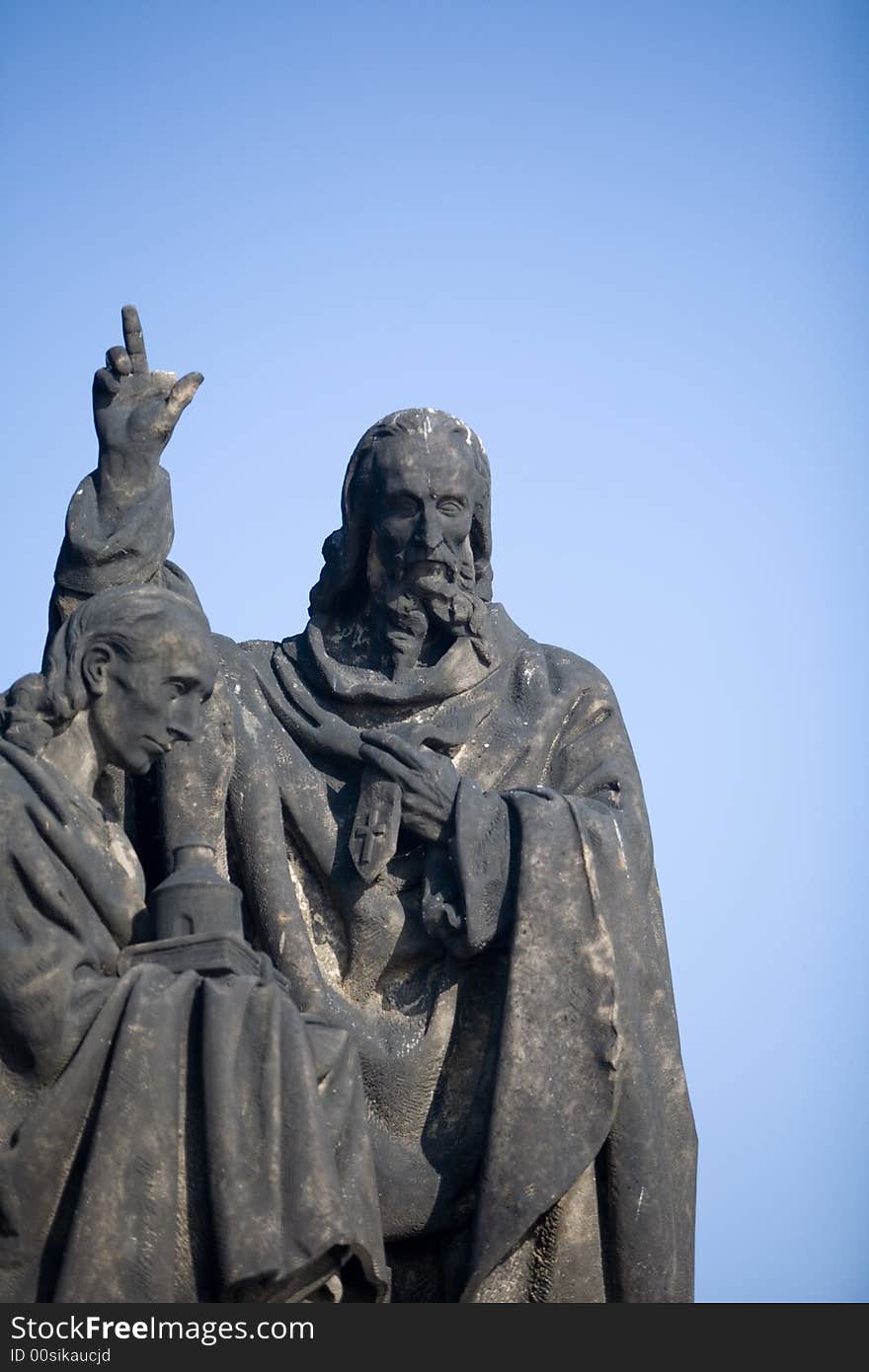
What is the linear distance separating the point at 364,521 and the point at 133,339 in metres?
1.18

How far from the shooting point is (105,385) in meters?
11.0

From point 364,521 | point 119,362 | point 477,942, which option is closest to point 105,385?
point 119,362

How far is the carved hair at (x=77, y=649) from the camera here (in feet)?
33.2

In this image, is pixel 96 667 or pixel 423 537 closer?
pixel 96 667

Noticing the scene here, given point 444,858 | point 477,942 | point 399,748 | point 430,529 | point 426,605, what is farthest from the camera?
point 426,605

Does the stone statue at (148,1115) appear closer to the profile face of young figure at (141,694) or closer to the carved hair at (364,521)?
the profile face of young figure at (141,694)

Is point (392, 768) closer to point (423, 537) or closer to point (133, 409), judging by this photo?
point (423, 537)

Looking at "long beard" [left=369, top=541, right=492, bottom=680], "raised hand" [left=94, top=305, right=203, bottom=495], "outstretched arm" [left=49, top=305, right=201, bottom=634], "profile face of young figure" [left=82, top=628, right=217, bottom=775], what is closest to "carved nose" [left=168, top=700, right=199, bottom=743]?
"profile face of young figure" [left=82, top=628, right=217, bottom=775]

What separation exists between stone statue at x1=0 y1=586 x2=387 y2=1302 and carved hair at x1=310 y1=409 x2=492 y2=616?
1.99 meters

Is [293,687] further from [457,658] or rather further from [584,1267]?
[584,1267]

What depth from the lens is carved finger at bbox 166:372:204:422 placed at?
11000 mm

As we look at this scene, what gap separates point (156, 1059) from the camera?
946cm

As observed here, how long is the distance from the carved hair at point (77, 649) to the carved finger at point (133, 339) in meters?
1.13

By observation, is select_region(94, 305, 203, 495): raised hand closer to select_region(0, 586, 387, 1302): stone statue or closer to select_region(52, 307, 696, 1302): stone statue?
select_region(52, 307, 696, 1302): stone statue
